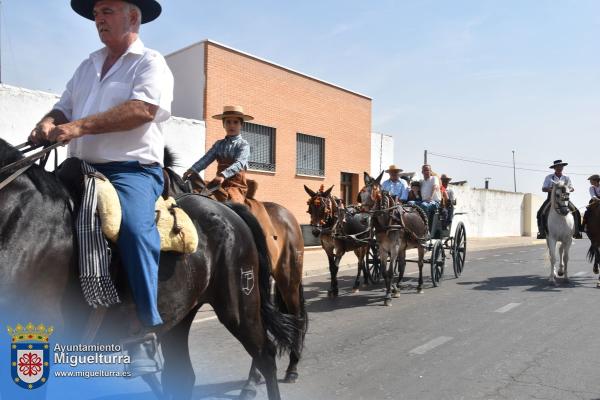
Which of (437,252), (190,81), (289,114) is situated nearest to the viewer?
(437,252)

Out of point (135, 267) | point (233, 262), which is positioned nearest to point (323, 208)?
point (233, 262)

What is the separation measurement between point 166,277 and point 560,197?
34.7ft

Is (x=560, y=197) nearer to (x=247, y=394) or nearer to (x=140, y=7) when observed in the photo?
(x=247, y=394)

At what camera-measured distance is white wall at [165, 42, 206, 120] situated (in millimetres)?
14023

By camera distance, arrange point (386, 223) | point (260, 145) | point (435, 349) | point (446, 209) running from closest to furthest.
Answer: point (435, 349)
point (386, 223)
point (446, 209)
point (260, 145)

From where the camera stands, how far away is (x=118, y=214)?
2.37m

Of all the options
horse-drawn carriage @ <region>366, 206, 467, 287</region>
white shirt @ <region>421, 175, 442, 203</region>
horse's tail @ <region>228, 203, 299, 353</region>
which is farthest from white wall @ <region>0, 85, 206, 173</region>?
white shirt @ <region>421, 175, 442, 203</region>

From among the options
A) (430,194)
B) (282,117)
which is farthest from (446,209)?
(282,117)

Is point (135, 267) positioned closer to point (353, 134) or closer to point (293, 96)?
point (293, 96)

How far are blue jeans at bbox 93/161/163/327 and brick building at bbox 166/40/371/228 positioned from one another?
1116cm

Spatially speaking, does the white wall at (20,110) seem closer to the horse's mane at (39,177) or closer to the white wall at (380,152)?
the horse's mane at (39,177)

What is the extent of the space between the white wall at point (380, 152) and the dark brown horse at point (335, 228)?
1093 cm

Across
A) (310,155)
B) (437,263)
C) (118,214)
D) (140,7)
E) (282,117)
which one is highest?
(282,117)

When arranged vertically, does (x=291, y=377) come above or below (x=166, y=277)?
below
